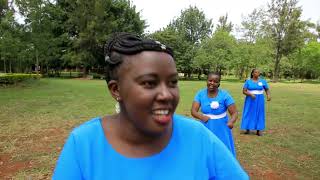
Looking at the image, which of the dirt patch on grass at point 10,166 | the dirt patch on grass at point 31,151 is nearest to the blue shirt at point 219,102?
the dirt patch on grass at point 31,151

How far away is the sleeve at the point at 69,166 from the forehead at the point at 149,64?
1.36 feet

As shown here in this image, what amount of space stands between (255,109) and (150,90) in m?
9.11

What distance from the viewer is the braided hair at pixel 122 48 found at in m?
1.59

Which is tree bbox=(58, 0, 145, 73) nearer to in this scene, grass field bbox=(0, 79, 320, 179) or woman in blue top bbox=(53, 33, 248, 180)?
grass field bbox=(0, 79, 320, 179)

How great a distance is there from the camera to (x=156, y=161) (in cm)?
159

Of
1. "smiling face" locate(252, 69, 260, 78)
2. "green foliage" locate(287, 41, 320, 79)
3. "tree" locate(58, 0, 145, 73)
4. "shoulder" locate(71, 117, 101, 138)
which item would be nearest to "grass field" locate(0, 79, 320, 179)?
"smiling face" locate(252, 69, 260, 78)

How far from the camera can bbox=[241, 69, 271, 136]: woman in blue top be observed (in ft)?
33.1

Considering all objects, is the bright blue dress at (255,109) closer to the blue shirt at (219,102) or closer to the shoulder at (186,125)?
the blue shirt at (219,102)

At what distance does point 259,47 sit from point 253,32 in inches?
113

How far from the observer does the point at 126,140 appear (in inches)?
65.2

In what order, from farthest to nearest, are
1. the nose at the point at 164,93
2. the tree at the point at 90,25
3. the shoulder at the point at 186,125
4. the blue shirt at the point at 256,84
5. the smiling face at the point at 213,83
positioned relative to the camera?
the tree at the point at 90,25
the blue shirt at the point at 256,84
the smiling face at the point at 213,83
the shoulder at the point at 186,125
the nose at the point at 164,93

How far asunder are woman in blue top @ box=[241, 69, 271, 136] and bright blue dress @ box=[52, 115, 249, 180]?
870cm

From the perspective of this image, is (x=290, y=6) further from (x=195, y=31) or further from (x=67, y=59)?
(x=67, y=59)

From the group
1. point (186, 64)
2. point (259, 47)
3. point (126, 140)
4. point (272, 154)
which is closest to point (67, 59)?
point (186, 64)
